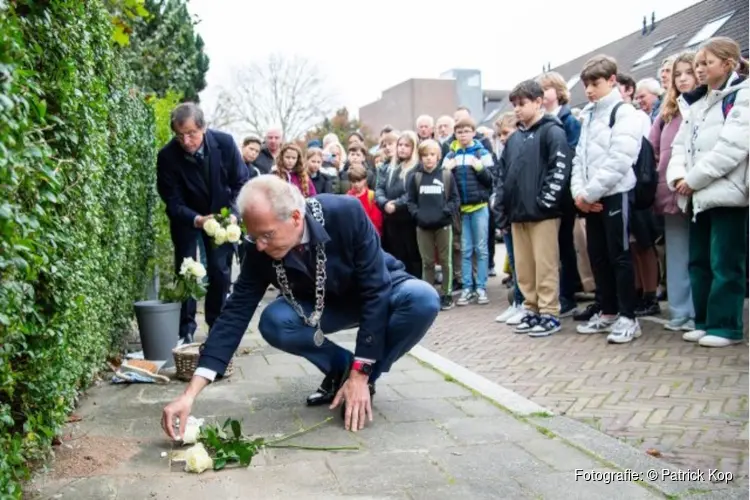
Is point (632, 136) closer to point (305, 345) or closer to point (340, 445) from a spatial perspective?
point (305, 345)

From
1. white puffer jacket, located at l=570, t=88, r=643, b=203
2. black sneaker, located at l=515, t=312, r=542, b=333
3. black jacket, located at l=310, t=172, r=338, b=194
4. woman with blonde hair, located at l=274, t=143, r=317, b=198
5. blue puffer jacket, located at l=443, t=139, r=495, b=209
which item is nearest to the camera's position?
white puffer jacket, located at l=570, t=88, r=643, b=203

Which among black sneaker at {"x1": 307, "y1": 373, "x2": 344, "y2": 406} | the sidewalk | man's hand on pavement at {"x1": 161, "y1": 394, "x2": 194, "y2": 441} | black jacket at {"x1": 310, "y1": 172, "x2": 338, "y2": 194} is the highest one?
black jacket at {"x1": 310, "y1": 172, "x2": 338, "y2": 194}

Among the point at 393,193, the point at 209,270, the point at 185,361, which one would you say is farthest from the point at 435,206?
the point at 185,361

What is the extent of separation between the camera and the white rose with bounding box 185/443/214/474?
3.42 meters

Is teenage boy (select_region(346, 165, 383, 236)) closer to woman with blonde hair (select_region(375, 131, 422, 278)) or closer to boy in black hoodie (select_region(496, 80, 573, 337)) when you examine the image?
woman with blonde hair (select_region(375, 131, 422, 278))

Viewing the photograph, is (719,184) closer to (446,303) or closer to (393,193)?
(446,303)

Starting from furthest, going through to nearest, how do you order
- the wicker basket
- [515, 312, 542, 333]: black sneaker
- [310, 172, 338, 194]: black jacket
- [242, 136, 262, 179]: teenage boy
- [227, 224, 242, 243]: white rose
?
[242, 136, 262, 179]: teenage boy → [310, 172, 338, 194]: black jacket → [515, 312, 542, 333]: black sneaker → [227, 224, 242, 243]: white rose → the wicker basket

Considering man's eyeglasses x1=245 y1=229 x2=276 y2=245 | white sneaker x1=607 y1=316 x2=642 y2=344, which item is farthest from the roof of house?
man's eyeglasses x1=245 y1=229 x2=276 y2=245

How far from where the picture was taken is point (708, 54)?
5793 mm

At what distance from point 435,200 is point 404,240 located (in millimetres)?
1137

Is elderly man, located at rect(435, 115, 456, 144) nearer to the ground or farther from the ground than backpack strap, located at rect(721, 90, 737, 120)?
farther from the ground

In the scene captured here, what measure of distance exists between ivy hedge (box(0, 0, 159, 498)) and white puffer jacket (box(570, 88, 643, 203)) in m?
3.79

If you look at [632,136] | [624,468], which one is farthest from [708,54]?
[624,468]

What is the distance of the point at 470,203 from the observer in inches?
358
